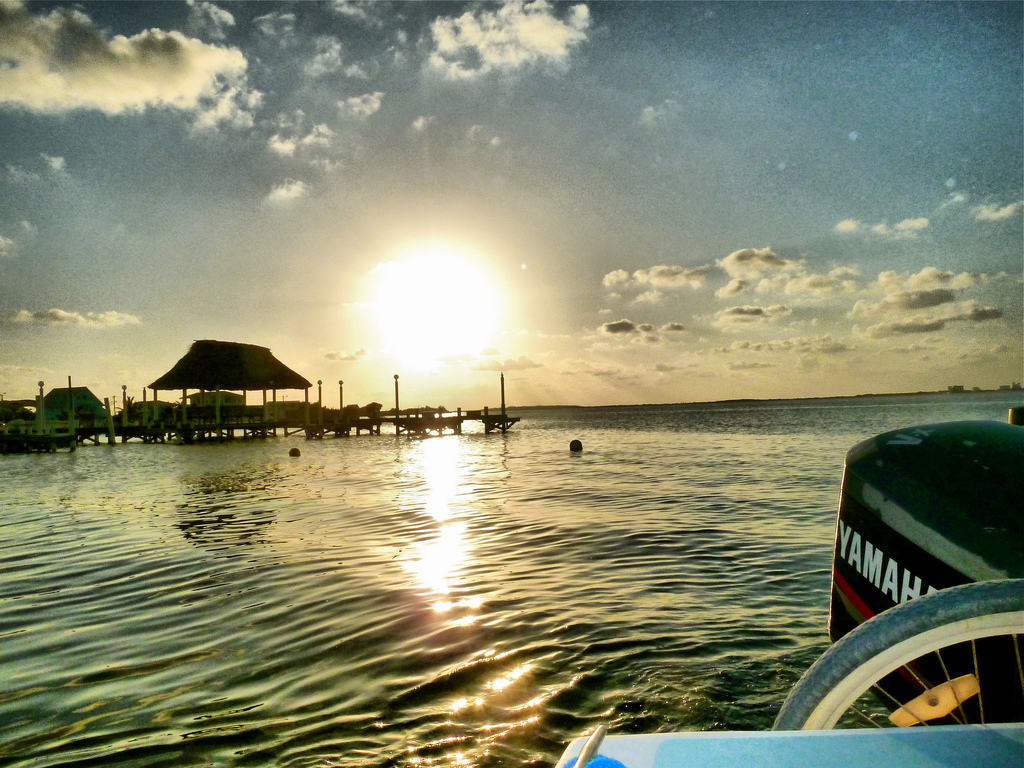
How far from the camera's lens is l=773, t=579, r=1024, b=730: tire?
4.13ft

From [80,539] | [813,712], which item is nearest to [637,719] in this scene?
[813,712]

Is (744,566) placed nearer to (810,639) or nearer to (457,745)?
(810,639)

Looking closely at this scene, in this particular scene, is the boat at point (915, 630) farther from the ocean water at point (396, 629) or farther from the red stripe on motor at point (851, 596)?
the ocean water at point (396, 629)

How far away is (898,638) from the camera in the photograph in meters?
1.32

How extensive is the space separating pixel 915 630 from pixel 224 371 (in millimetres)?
48767

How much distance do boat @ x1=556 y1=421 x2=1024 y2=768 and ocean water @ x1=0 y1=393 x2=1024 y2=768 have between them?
4.54 ft

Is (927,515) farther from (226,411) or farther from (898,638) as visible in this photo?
(226,411)

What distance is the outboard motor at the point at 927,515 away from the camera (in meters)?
2.05

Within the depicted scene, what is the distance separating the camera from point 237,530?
30.5ft

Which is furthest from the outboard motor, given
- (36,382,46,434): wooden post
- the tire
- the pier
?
the pier

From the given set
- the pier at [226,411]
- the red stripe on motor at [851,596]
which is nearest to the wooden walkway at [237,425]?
the pier at [226,411]

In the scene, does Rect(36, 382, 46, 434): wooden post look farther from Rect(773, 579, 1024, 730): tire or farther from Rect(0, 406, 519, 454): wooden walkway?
Rect(773, 579, 1024, 730): tire

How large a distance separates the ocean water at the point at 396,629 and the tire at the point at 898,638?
1.97 metres

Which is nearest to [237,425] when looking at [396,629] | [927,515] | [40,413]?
[40,413]
